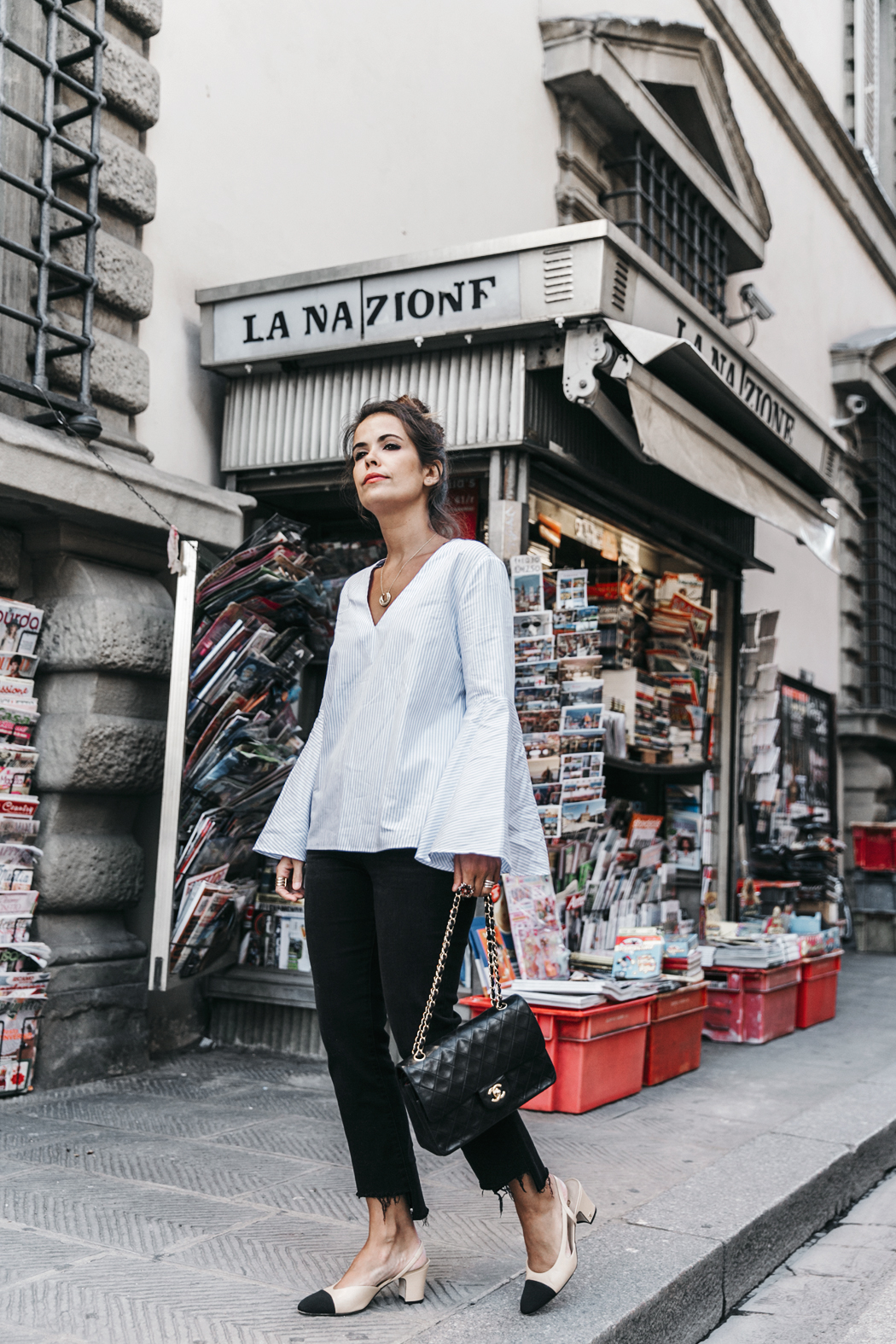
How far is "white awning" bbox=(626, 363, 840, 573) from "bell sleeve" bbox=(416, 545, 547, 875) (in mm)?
2350

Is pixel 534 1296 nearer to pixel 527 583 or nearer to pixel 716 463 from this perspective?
pixel 527 583

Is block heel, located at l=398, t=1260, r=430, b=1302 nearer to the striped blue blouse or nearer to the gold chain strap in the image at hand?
the gold chain strap

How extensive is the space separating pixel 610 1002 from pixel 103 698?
229 centimetres

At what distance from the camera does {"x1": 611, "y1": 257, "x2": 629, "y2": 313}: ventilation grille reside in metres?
4.75

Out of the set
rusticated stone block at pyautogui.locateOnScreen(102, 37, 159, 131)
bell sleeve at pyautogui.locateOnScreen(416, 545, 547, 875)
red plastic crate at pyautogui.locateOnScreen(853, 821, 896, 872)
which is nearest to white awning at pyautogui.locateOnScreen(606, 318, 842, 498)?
rusticated stone block at pyautogui.locateOnScreen(102, 37, 159, 131)

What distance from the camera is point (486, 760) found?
2.60 m

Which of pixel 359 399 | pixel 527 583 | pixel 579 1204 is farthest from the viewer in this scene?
pixel 359 399

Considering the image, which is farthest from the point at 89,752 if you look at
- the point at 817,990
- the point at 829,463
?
the point at 829,463

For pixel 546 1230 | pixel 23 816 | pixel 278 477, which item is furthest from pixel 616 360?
pixel 546 1230

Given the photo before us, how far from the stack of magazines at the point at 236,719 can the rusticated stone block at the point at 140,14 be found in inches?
82.8

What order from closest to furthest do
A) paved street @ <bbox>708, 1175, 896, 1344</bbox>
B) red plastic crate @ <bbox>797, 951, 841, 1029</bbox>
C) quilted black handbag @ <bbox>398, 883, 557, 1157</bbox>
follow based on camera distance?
1. quilted black handbag @ <bbox>398, 883, 557, 1157</bbox>
2. paved street @ <bbox>708, 1175, 896, 1344</bbox>
3. red plastic crate @ <bbox>797, 951, 841, 1029</bbox>

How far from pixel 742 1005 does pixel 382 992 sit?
397 cm

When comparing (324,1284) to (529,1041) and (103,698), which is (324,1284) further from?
(103,698)

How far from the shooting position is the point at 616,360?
4.80m
